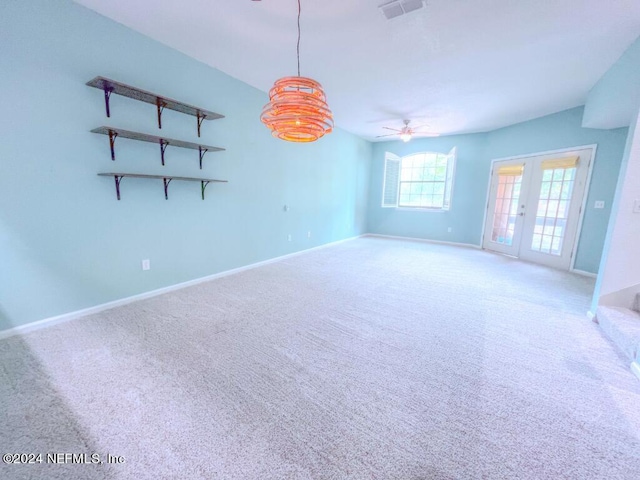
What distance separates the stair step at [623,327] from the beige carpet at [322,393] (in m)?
0.09

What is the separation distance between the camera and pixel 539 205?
15.9 feet

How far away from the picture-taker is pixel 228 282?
136 inches

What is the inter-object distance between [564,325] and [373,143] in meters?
6.10

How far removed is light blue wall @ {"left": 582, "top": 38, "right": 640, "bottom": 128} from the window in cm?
283

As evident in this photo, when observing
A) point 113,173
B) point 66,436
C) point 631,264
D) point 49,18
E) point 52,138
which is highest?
point 49,18

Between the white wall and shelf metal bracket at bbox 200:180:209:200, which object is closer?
the white wall

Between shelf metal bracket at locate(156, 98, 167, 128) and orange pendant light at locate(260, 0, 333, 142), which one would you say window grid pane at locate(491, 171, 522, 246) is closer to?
orange pendant light at locate(260, 0, 333, 142)

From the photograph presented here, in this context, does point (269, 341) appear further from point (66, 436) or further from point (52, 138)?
point (52, 138)

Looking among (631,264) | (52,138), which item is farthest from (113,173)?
(631,264)

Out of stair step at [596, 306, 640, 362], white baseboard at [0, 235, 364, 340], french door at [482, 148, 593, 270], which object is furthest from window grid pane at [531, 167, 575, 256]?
white baseboard at [0, 235, 364, 340]

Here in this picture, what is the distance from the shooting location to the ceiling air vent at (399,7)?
Answer: 2023 millimetres

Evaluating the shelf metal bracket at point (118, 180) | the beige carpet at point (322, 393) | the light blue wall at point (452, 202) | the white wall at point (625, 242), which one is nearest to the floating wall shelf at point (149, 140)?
the shelf metal bracket at point (118, 180)

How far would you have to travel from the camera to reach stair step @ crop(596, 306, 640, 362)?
6.49 feet

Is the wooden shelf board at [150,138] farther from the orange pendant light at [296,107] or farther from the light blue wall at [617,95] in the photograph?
the light blue wall at [617,95]
